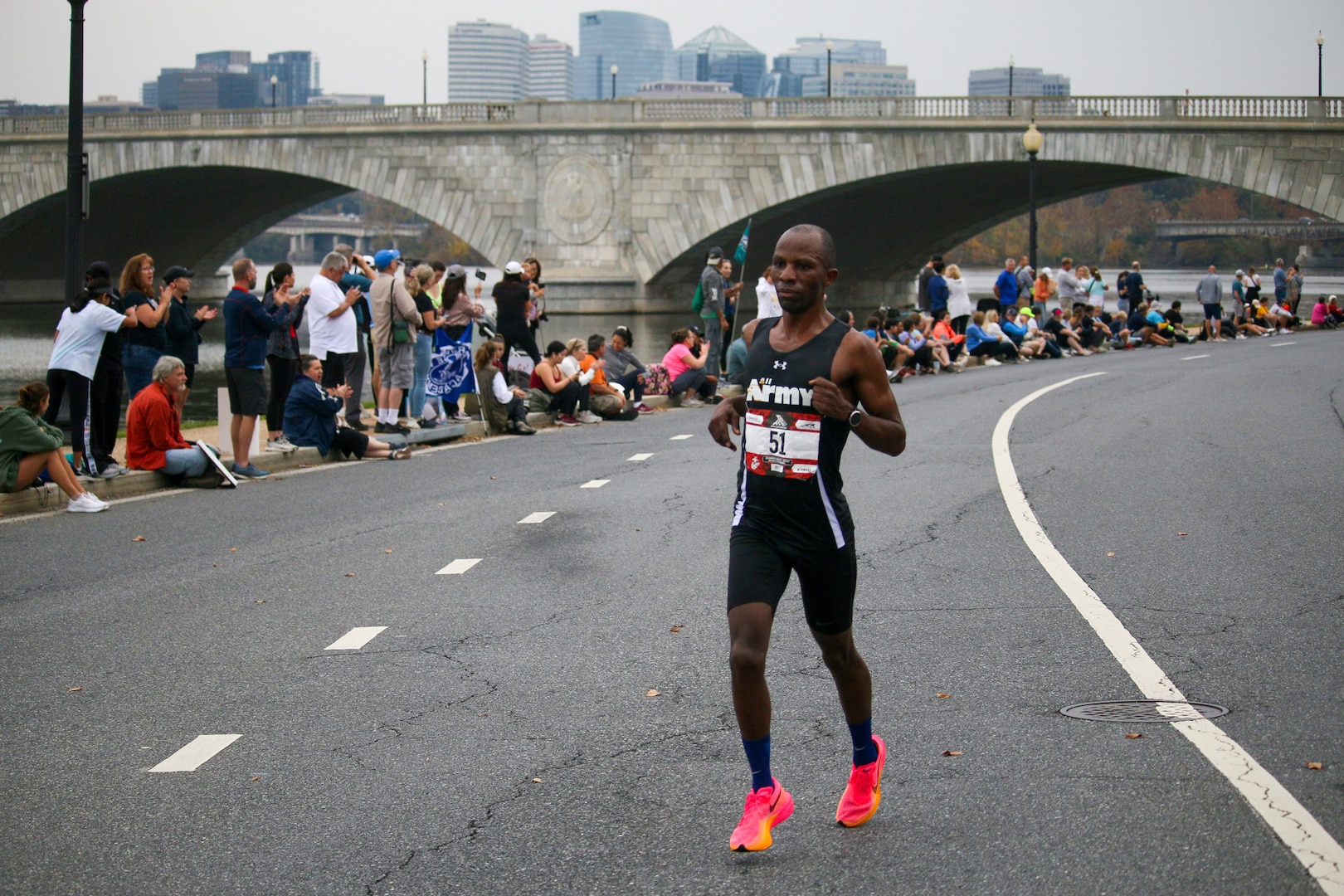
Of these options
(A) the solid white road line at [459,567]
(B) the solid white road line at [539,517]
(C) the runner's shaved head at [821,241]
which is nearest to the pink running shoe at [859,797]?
(C) the runner's shaved head at [821,241]

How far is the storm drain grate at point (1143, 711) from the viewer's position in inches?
217

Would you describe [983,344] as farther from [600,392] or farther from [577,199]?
[577,199]

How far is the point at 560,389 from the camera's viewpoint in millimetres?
18328

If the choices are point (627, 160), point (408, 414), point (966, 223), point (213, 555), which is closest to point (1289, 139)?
point (966, 223)

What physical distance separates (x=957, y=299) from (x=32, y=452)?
742 inches

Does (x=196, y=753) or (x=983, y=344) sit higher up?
(x=983, y=344)

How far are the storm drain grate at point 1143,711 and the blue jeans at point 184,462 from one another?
9012mm

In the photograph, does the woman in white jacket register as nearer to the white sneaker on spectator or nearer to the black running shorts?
the white sneaker on spectator

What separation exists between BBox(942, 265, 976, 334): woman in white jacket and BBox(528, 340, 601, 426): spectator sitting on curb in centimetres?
999

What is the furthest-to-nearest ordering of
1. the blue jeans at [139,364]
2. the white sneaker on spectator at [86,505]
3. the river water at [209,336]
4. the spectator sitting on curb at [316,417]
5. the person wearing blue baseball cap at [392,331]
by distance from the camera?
the river water at [209,336] < the person wearing blue baseball cap at [392,331] < the spectator sitting on curb at [316,417] < the blue jeans at [139,364] < the white sneaker on spectator at [86,505]

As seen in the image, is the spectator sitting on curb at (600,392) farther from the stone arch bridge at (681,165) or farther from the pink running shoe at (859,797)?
the stone arch bridge at (681,165)

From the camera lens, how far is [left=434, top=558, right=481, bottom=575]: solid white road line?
28.5 feet

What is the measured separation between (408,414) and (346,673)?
1078 cm

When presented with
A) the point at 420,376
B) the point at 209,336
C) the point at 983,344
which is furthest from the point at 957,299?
the point at 209,336
